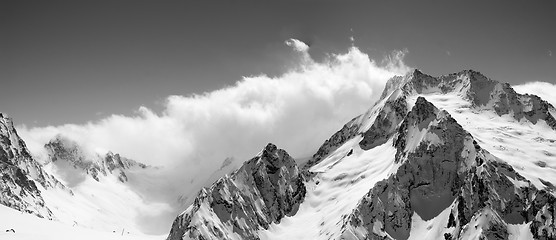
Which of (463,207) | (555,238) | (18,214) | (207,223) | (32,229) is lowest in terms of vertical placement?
(555,238)

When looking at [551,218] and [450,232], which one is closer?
[551,218]

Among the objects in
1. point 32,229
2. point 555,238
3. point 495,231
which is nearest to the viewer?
point 32,229

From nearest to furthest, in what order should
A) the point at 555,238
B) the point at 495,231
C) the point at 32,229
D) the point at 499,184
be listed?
the point at 32,229 → the point at 555,238 → the point at 495,231 → the point at 499,184

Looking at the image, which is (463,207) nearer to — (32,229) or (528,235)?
(528,235)

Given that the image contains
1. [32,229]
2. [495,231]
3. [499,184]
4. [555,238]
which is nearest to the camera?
[32,229]

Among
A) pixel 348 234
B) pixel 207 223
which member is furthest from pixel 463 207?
pixel 207 223

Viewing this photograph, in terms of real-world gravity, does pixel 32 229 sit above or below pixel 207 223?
above

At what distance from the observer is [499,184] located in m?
195

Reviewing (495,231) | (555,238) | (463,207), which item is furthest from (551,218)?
(463,207)

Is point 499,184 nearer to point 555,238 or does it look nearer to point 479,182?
point 479,182

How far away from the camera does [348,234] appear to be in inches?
7785

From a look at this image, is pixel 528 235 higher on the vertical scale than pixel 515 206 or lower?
lower

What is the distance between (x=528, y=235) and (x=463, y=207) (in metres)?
27.3

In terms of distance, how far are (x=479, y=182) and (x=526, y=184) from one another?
2153cm
